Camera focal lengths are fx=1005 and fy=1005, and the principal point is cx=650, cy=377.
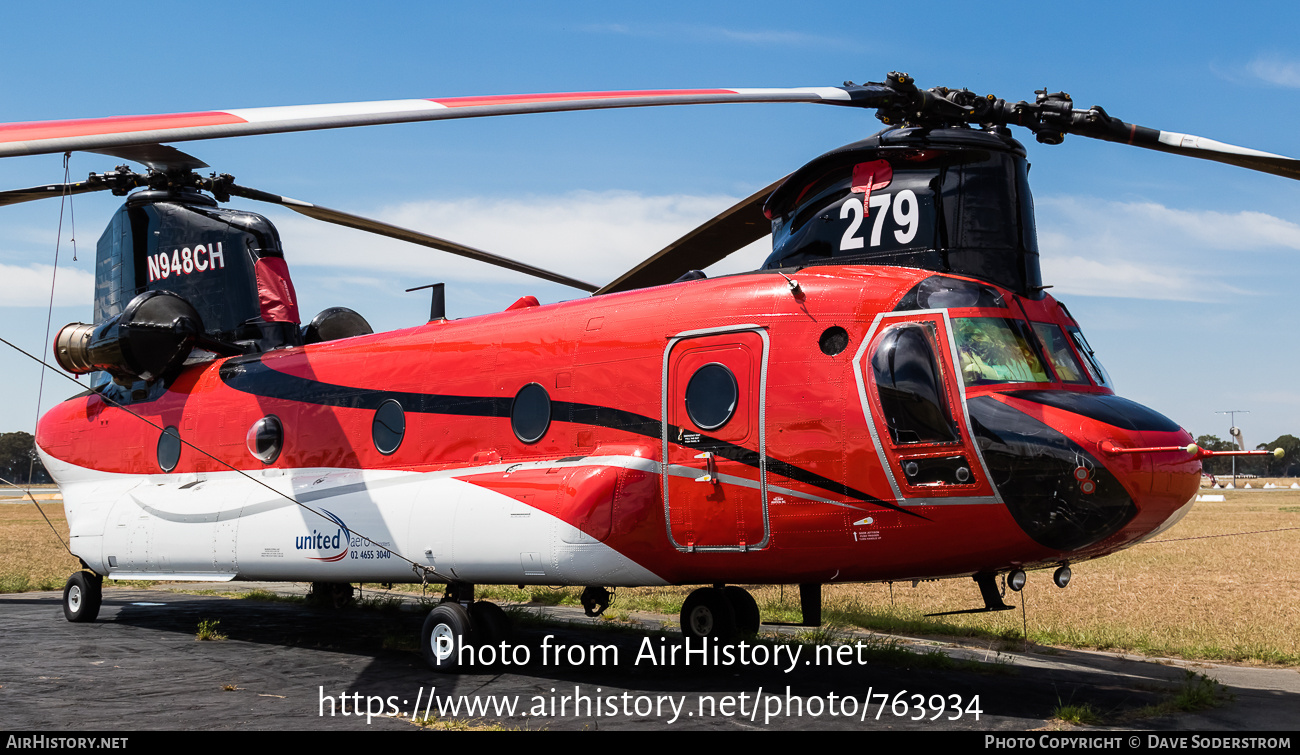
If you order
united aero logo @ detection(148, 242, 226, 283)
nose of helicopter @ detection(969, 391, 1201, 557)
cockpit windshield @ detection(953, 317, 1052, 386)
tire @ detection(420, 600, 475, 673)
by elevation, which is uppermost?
united aero logo @ detection(148, 242, 226, 283)

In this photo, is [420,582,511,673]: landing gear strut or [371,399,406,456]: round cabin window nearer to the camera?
[420,582,511,673]: landing gear strut

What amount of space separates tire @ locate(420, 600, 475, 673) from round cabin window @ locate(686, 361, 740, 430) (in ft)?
10.1

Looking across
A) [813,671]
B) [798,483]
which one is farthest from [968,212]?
[813,671]

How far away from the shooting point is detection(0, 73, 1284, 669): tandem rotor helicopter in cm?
750

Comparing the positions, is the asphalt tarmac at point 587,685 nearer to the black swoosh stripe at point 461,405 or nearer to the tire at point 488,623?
the tire at point 488,623

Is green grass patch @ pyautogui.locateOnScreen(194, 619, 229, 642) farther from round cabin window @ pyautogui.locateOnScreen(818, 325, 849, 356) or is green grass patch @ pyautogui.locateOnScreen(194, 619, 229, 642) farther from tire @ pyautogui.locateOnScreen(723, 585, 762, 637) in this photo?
round cabin window @ pyautogui.locateOnScreen(818, 325, 849, 356)

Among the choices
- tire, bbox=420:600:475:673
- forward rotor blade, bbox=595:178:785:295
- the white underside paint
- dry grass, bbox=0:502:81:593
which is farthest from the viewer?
dry grass, bbox=0:502:81:593

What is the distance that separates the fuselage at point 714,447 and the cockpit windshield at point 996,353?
0.02 metres

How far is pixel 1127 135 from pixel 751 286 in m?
3.33

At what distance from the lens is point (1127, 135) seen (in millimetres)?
8305

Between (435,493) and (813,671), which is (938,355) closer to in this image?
(813,671)

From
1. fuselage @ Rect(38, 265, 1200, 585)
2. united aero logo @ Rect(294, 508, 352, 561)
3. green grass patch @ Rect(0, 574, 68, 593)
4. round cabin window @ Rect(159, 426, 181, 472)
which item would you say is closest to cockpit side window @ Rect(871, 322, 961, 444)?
fuselage @ Rect(38, 265, 1200, 585)

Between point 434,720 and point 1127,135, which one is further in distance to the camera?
point 1127,135

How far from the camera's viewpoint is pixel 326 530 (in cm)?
1097
